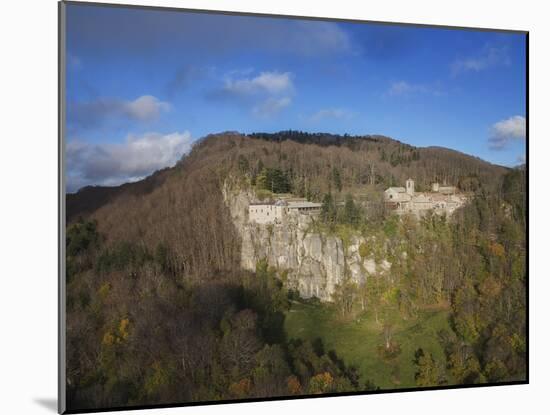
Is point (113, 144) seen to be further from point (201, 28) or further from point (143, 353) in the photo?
point (143, 353)

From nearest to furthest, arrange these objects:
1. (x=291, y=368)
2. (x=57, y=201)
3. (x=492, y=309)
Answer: (x=57, y=201) < (x=291, y=368) < (x=492, y=309)

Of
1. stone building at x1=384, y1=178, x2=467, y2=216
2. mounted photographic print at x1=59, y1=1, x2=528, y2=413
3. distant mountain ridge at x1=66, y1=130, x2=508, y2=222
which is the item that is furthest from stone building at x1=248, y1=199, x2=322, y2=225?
stone building at x1=384, y1=178, x2=467, y2=216

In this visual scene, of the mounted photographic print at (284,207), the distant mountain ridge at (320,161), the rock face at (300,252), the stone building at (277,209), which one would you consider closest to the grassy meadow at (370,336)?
the mounted photographic print at (284,207)

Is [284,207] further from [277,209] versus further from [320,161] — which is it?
[320,161]

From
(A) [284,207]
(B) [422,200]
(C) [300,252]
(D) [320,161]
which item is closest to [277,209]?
(A) [284,207]

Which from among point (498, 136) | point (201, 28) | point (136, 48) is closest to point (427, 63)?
point (498, 136)

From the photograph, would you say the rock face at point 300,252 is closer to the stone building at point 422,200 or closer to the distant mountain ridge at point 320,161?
the distant mountain ridge at point 320,161
